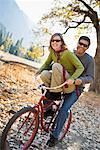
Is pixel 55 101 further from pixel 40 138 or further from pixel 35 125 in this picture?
pixel 40 138

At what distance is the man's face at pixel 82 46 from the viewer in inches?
240

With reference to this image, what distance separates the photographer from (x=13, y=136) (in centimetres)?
615

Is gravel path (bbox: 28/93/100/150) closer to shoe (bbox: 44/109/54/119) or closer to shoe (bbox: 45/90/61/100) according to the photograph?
shoe (bbox: 44/109/54/119)

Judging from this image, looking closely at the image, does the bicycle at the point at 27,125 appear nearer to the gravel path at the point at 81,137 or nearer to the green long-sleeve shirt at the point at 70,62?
the green long-sleeve shirt at the point at 70,62

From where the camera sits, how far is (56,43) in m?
5.67

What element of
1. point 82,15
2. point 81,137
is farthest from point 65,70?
point 82,15

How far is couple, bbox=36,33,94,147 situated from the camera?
568 centimetres

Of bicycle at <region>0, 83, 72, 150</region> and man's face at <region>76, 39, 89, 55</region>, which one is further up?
man's face at <region>76, 39, 89, 55</region>

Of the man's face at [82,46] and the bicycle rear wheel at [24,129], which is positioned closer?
the bicycle rear wheel at [24,129]

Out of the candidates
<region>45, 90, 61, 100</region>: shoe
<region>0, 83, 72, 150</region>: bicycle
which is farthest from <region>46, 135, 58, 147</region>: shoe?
<region>45, 90, 61, 100</region>: shoe

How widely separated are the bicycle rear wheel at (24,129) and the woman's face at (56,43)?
43.4 inches

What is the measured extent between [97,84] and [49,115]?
16111 mm

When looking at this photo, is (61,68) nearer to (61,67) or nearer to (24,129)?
(61,67)

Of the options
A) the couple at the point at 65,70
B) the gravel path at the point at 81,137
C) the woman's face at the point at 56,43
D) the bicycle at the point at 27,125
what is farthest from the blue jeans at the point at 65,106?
the woman's face at the point at 56,43
